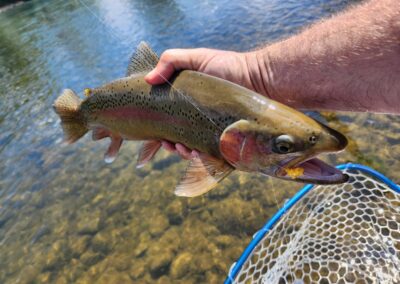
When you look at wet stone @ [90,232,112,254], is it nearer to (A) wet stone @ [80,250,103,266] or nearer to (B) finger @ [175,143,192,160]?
(A) wet stone @ [80,250,103,266]

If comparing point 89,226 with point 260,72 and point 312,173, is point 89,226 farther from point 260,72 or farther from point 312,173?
point 312,173

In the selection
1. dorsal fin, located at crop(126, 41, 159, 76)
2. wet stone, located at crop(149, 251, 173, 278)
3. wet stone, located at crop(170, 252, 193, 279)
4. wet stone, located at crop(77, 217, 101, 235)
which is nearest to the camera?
dorsal fin, located at crop(126, 41, 159, 76)

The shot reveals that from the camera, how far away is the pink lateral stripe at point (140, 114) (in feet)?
9.39

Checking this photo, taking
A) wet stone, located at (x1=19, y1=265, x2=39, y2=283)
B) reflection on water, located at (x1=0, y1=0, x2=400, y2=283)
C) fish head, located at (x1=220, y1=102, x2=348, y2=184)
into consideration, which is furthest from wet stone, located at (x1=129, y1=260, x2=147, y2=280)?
fish head, located at (x1=220, y1=102, x2=348, y2=184)

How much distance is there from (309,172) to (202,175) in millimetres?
762

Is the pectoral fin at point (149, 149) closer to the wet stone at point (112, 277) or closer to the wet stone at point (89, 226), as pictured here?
the wet stone at point (112, 277)

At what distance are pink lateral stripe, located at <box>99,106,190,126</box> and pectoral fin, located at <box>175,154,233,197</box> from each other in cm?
36

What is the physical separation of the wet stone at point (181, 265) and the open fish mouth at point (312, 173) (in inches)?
123

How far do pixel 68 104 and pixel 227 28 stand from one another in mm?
9626

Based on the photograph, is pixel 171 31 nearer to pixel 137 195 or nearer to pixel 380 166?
pixel 137 195

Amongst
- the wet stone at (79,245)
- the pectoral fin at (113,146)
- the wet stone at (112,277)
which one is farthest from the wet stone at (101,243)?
the pectoral fin at (113,146)

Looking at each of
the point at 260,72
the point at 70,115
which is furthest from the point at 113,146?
the point at 260,72

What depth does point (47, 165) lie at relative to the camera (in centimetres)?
791

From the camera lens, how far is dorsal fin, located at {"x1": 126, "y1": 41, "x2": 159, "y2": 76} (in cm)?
312
